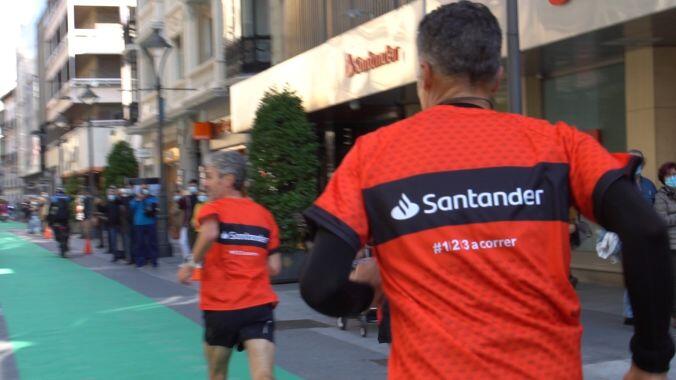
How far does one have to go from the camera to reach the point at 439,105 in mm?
2031

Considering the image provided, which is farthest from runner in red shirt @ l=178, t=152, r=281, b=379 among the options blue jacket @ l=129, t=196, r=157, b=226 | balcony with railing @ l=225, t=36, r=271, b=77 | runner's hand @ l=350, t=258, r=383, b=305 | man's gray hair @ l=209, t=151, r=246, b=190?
balcony with railing @ l=225, t=36, r=271, b=77

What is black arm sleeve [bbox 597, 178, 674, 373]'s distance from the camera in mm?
1737

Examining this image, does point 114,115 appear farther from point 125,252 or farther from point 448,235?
point 448,235

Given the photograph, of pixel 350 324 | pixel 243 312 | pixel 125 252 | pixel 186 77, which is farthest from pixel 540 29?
pixel 186 77

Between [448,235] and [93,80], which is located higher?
[93,80]

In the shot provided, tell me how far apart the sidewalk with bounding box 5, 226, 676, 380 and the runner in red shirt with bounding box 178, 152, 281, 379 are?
2.42 metres

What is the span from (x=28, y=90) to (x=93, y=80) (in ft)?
138

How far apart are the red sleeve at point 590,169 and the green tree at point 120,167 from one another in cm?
2968

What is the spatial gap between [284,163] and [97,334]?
5307 mm

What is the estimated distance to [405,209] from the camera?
1.89m

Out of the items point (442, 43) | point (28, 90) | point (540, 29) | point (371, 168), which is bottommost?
point (371, 168)

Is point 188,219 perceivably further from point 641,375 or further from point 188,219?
point 641,375

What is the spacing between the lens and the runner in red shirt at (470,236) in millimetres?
1854

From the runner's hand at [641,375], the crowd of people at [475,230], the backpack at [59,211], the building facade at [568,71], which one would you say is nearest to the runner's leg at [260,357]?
the crowd of people at [475,230]
